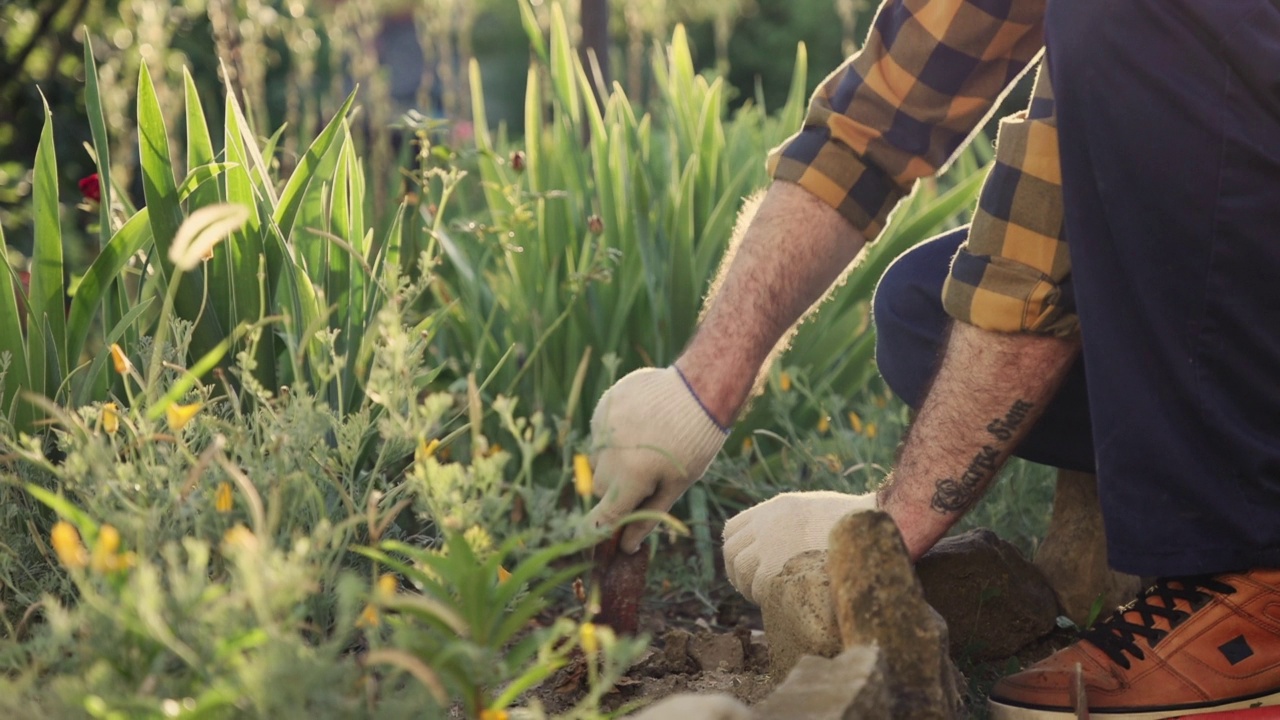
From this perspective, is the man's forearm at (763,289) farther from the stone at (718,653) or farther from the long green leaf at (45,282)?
the long green leaf at (45,282)

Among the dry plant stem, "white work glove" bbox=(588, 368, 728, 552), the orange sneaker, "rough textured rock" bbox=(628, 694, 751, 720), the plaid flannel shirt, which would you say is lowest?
the dry plant stem

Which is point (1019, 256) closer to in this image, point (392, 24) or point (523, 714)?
point (523, 714)

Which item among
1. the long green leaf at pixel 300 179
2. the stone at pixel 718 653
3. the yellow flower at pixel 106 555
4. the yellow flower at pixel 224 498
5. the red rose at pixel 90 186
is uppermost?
the long green leaf at pixel 300 179

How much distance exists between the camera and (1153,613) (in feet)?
4.57

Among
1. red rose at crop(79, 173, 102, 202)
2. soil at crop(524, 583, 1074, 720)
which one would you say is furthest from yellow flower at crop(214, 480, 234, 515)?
red rose at crop(79, 173, 102, 202)

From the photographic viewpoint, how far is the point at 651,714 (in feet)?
3.11

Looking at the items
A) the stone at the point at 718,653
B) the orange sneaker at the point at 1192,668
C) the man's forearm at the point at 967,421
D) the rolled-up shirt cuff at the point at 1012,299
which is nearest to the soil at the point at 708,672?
the stone at the point at 718,653

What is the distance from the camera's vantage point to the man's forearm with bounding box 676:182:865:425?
1585mm

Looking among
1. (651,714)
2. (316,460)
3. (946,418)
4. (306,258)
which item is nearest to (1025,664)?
(946,418)

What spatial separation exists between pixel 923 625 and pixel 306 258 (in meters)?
1.05

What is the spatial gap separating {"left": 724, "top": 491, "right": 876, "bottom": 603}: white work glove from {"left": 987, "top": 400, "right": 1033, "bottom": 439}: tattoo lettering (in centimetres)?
17

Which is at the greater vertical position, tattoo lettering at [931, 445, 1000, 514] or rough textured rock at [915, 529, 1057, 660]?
tattoo lettering at [931, 445, 1000, 514]

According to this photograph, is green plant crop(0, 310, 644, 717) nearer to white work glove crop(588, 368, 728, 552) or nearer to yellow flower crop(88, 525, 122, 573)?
yellow flower crop(88, 525, 122, 573)

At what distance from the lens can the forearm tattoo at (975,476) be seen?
1.40m
